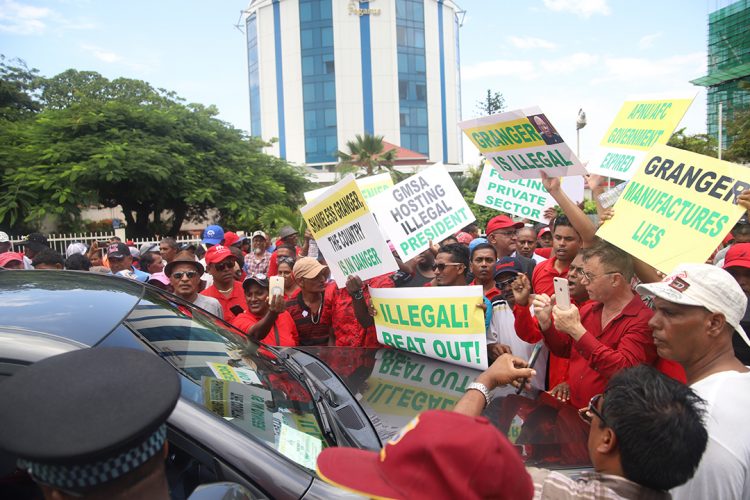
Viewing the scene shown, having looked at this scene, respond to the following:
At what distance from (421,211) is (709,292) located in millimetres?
3164

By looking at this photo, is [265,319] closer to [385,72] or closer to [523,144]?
[523,144]

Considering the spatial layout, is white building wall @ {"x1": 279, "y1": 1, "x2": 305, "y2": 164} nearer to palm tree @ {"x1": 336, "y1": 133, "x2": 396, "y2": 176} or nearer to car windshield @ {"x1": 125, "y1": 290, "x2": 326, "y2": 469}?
palm tree @ {"x1": 336, "y1": 133, "x2": 396, "y2": 176}

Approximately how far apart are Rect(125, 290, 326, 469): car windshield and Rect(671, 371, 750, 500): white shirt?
1.30 meters

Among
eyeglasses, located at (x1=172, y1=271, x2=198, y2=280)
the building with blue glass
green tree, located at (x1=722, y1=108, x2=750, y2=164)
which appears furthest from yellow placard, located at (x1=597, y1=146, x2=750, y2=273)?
the building with blue glass

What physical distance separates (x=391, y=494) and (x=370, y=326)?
316cm

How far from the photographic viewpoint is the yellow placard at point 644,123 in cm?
405

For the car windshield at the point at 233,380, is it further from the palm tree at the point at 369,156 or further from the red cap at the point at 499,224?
the palm tree at the point at 369,156

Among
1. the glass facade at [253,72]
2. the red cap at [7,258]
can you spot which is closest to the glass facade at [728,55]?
the red cap at [7,258]

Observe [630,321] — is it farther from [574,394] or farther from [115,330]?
[115,330]

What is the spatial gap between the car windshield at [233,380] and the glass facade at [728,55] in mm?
47727

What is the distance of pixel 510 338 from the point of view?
3.91 metres

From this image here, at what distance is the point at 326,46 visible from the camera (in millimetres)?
69312

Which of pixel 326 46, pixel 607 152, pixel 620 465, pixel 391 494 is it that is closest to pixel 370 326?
pixel 607 152

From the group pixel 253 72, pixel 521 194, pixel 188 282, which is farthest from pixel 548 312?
pixel 253 72
